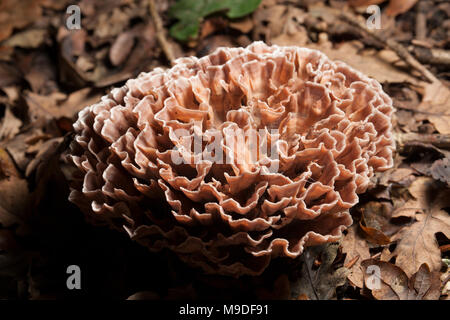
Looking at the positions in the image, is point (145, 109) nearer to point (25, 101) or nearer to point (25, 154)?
point (25, 154)

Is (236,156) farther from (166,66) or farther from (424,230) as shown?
(166,66)

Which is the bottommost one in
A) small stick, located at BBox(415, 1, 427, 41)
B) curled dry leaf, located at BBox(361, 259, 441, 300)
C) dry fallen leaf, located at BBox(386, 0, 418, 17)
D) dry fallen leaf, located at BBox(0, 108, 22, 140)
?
curled dry leaf, located at BBox(361, 259, 441, 300)

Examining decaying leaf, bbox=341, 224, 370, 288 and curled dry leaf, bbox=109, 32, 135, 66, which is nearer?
decaying leaf, bbox=341, 224, 370, 288

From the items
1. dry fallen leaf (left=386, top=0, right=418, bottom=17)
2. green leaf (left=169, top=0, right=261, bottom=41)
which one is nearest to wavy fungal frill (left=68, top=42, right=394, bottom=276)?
green leaf (left=169, top=0, right=261, bottom=41)

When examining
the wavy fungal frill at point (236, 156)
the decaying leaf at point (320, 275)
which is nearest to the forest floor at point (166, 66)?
the decaying leaf at point (320, 275)

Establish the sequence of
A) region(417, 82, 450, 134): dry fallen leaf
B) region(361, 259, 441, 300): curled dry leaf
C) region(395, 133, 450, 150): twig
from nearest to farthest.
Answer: region(361, 259, 441, 300): curled dry leaf < region(395, 133, 450, 150): twig < region(417, 82, 450, 134): dry fallen leaf

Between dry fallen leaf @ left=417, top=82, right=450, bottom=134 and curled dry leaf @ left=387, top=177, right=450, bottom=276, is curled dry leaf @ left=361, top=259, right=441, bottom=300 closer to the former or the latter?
curled dry leaf @ left=387, top=177, right=450, bottom=276
